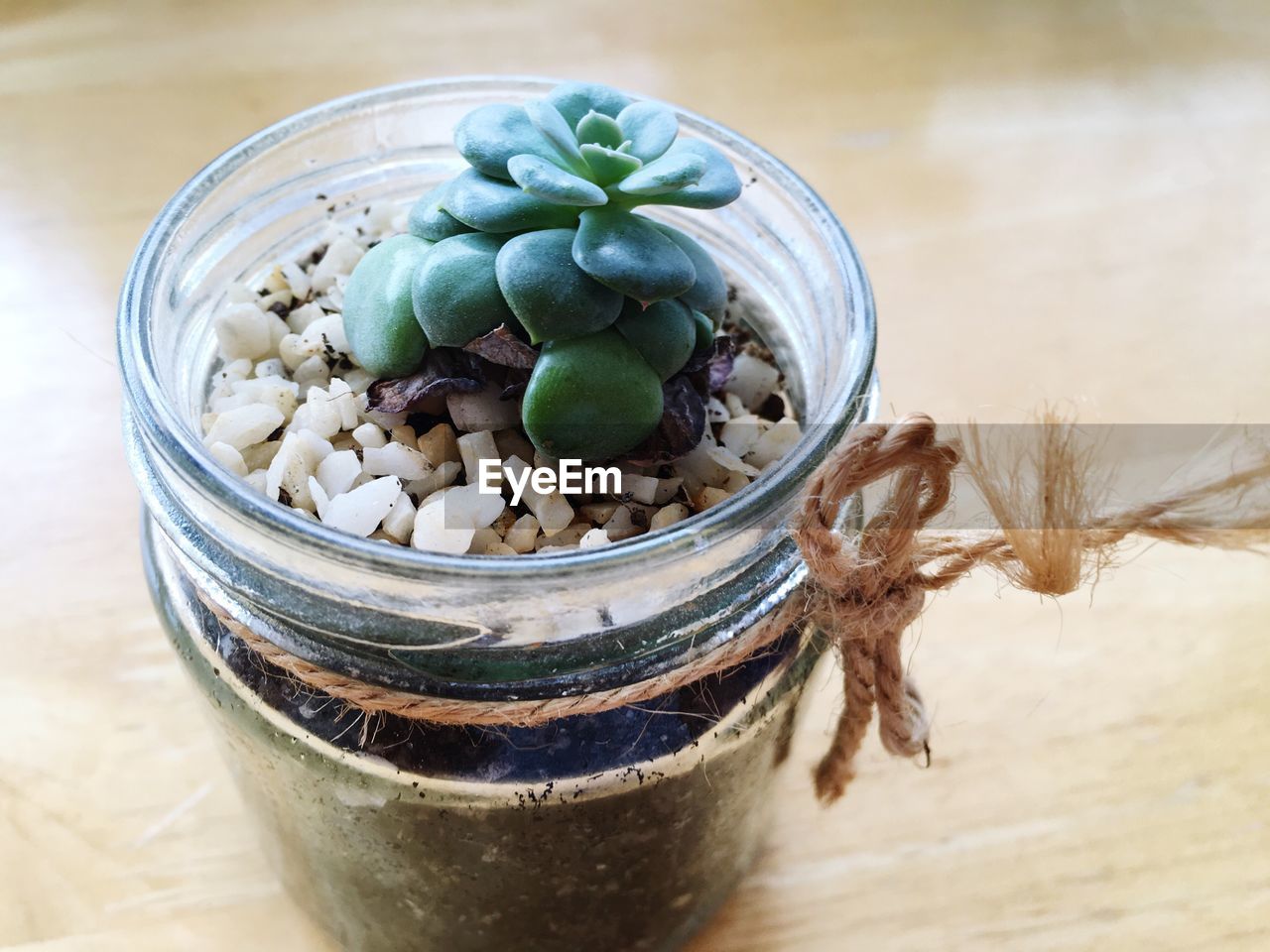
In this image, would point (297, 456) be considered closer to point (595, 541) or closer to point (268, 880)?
point (595, 541)

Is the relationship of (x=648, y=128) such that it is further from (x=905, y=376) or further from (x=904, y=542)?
(x=905, y=376)

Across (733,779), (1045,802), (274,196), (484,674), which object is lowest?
(1045,802)

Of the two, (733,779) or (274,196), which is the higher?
(274,196)

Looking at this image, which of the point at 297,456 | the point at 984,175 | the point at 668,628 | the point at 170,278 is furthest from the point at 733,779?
the point at 984,175

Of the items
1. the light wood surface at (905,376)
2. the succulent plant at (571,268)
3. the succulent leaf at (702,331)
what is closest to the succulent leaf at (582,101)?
the succulent plant at (571,268)

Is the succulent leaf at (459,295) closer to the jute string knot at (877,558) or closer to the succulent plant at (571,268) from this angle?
the succulent plant at (571,268)

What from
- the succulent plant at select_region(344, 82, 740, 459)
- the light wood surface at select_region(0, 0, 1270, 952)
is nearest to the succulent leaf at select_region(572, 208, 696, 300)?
the succulent plant at select_region(344, 82, 740, 459)
